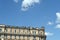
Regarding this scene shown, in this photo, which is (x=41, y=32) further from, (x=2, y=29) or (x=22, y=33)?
(x=2, y=29)

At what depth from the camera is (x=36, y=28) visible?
135250mm

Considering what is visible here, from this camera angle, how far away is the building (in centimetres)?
12962

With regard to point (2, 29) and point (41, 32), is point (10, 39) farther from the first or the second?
point (41, 32)

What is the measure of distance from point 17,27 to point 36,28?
10.4 metres

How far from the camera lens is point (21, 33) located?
132375 mm

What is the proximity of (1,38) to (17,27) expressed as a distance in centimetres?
1084

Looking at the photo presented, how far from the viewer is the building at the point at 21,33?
425ft

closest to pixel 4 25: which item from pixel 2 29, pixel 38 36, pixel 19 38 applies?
pixel 2 29

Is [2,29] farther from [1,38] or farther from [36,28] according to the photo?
[36,28]

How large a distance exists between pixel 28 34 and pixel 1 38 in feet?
48.1

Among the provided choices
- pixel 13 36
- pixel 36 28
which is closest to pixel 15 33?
pixel 13 36

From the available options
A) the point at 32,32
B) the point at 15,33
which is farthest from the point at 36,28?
the point at 15,33

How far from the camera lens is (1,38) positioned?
420 ft

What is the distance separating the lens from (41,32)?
135000 mm
